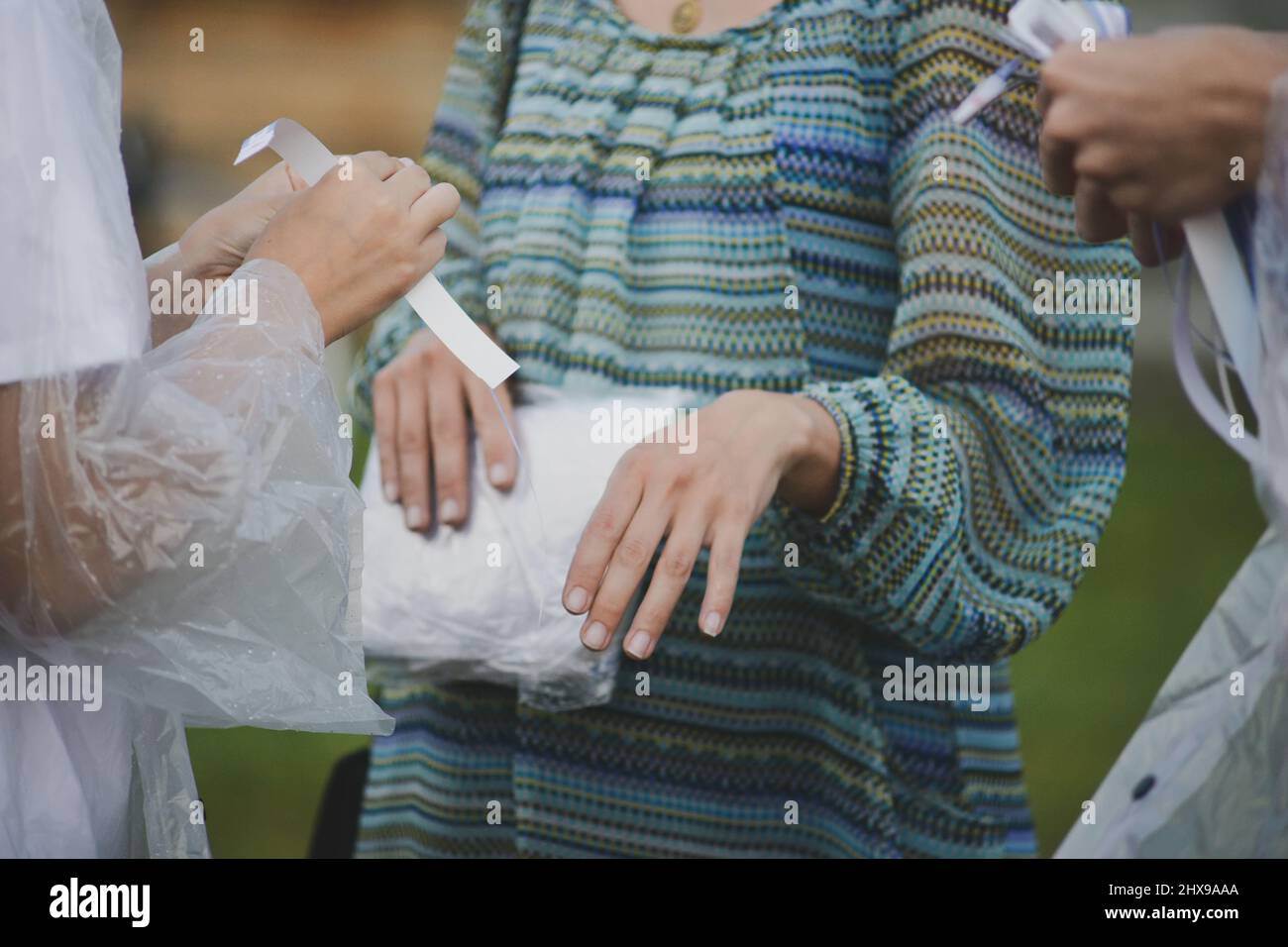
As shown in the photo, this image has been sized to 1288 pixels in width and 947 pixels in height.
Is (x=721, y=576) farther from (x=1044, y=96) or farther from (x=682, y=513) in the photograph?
(x=1044, y=96)

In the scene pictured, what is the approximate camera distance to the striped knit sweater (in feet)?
3.42

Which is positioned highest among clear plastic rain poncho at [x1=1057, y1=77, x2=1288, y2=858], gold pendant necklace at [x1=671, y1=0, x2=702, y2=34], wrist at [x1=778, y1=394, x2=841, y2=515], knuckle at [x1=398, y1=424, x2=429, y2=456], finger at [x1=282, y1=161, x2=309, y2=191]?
gold pendant necklace at [x1=671, y1=0, x2=702, y2=34]

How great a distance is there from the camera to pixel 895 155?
1.11 m

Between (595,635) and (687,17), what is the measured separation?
660mm

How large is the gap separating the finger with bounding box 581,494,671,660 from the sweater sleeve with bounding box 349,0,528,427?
1.30 ft

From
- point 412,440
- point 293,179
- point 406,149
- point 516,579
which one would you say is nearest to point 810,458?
point 516,579

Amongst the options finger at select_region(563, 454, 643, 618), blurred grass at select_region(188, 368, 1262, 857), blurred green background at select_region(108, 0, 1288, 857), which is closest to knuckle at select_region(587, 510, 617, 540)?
finger at select_region(563, 454, 643, 618)

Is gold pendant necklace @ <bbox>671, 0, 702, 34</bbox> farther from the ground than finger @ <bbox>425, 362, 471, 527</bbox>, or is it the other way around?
gold pendant necklace @ <bbox>671, 0, 702, 34</bbox>

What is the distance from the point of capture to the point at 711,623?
877 millimetres

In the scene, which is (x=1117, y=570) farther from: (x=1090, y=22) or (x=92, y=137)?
(x=92, y=137)

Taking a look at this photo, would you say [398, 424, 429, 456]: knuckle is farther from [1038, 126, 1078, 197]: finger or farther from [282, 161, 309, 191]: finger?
[1038, 126, 1078, 197]: finger

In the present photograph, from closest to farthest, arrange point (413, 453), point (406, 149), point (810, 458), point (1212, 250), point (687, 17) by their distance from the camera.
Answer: point (1212, 250), point (810, 458), point (413, 453), point (687, 17), point (406, 149)
